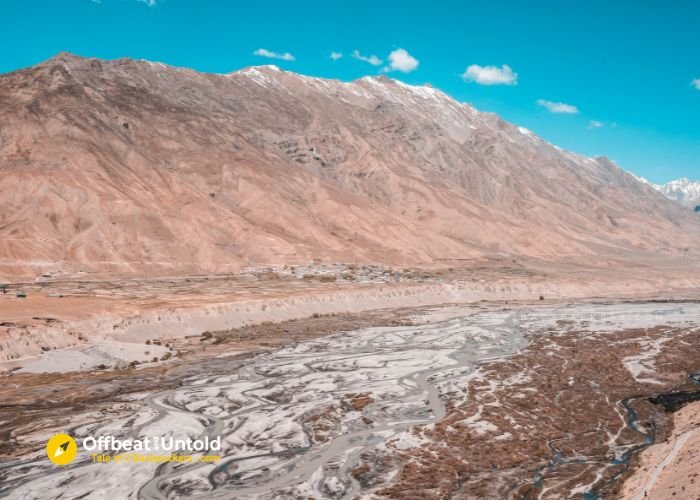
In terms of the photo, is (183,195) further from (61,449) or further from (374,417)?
(61,449)

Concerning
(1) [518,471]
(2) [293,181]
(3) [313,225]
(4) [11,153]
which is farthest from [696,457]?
(2) [293,181]

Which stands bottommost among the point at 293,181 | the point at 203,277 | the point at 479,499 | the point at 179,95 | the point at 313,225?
the point at 479,499

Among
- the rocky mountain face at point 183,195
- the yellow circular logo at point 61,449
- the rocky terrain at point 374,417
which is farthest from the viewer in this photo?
the rocky mountain face at point 183,195

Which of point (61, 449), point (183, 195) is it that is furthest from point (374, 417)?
point (183, 195)

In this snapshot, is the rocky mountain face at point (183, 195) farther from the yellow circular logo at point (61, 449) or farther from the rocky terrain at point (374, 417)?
the yellow circular logo at point (61, 449)

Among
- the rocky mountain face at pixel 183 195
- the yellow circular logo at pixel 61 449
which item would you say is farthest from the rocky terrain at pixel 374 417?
the rocky mountain face at pixel 183 195

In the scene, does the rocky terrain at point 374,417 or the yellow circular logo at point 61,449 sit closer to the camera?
the rocky terrain at point 374,417

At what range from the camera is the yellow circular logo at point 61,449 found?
1026 inches

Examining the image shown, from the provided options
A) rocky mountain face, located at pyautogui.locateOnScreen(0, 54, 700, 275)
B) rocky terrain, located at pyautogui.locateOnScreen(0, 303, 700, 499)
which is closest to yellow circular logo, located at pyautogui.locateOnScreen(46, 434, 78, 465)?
rocky terrain, located at pyautogui.locateOnScreen(0, 303, 700, 499)

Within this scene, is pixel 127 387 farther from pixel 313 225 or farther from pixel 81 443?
pixel 313 225

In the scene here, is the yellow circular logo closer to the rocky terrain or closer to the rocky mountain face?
the rocky terrain

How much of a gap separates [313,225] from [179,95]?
8037 cm

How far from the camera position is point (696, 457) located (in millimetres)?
23797

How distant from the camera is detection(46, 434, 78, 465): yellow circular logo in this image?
2606 centimetres
